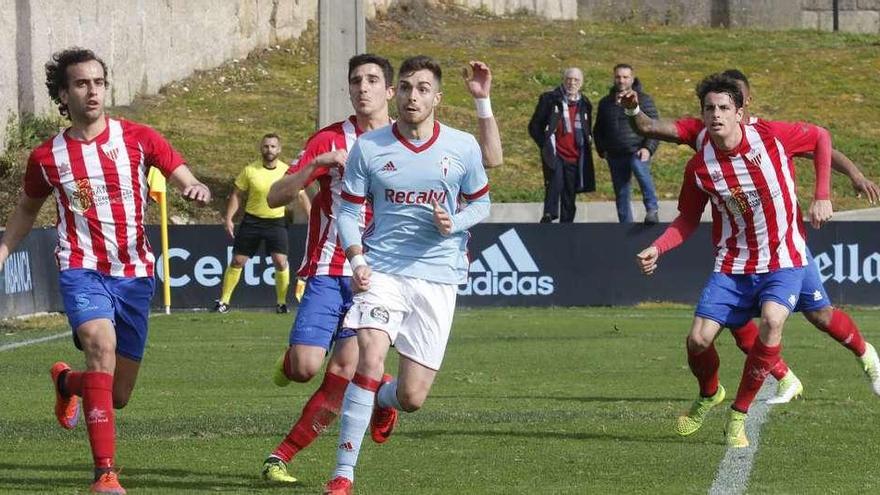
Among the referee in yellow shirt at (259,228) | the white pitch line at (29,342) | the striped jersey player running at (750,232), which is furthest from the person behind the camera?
the referee in yellow shirt at (259,228)

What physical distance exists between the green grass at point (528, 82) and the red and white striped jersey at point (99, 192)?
54.8 ft

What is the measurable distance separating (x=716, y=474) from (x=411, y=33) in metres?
28.1

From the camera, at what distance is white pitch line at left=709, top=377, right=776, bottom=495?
8.34 meters

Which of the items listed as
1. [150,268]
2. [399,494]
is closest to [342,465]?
[399,494]

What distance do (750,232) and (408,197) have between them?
8.94 feet

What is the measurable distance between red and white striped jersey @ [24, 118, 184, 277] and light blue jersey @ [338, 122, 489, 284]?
107 centimetres

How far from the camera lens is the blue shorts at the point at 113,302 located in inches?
331

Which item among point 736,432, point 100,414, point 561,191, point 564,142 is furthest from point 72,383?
point 561,191

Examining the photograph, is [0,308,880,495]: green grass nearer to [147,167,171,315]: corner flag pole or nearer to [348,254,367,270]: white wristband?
[348,254,367,270]: white wristband

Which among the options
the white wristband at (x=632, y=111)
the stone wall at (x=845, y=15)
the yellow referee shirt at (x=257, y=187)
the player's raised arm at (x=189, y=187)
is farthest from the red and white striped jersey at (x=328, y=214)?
the stone wall at (x=845, y=15)

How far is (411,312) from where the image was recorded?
8203 mm

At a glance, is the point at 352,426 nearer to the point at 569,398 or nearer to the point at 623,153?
the point at 569,398

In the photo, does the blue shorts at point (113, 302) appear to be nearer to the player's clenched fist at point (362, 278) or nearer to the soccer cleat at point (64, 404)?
the soccer cleat at point (64, 404)

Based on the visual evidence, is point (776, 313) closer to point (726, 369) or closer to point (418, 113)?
point (418, 113)
